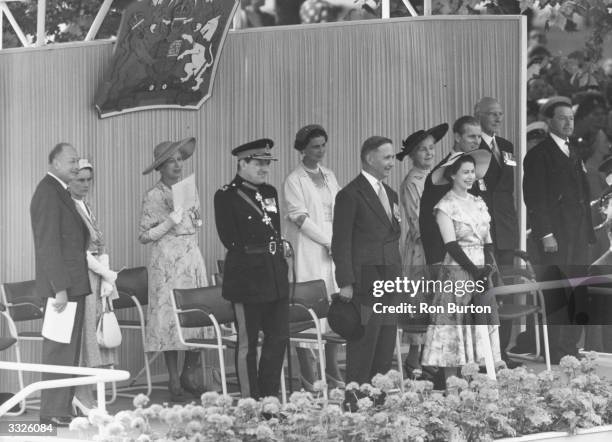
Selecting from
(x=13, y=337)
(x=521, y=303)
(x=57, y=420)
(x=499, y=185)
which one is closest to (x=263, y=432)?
(x=57, y=420)

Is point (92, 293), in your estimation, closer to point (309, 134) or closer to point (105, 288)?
point (105, 288)

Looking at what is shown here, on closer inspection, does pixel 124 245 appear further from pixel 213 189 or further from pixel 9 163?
pixel 9 163

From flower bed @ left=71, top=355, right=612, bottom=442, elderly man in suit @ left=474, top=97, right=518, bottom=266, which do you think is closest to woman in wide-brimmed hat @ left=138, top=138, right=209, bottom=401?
elderly man in suit @ left=474, top=97, right=518, bottom=266

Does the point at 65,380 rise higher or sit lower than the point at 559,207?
lower

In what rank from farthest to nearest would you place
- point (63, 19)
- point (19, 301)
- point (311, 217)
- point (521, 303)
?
point (63, 19)
point (521, 303)
point (311, 217)
point (19, 301)

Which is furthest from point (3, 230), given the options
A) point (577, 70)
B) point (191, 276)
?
point (577, 70)

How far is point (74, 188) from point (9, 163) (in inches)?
14.4

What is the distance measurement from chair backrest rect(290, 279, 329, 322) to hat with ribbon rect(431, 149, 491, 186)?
104 cm

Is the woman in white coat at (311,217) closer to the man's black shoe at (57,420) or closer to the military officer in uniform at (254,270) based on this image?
the military officer in uniform at (254,270)

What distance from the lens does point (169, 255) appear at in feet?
32.0

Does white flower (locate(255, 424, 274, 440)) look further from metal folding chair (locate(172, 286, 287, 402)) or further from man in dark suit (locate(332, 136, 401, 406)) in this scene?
metal folding chair (locate(172, 286, 287, 402))

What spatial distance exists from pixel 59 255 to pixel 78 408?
1.24 meters

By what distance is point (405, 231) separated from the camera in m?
10.1

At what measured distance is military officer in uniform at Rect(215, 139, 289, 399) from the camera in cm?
841
